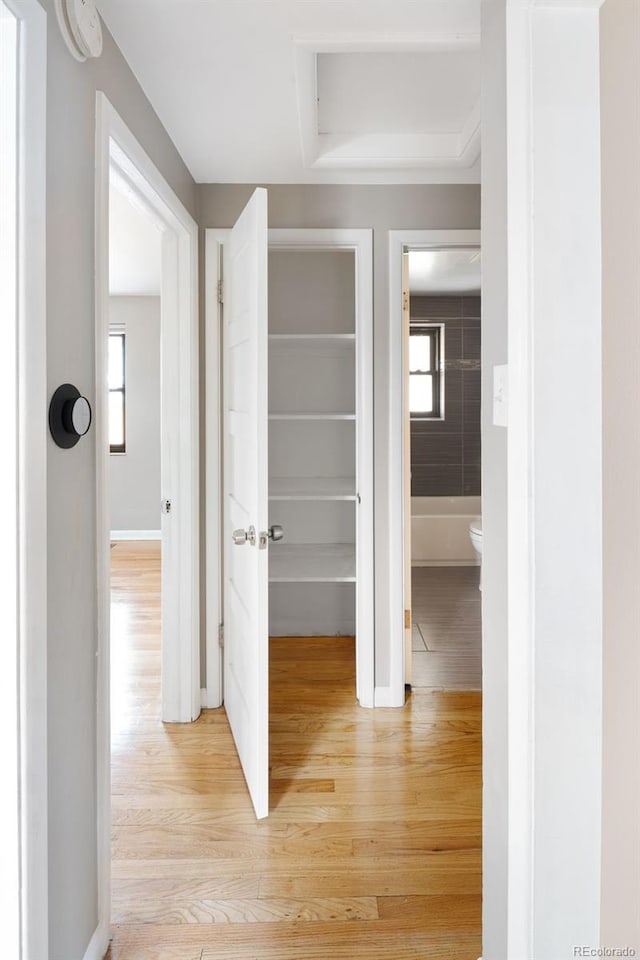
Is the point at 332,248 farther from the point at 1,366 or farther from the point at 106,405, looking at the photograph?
the point at 1,366

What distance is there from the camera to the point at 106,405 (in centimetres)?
160

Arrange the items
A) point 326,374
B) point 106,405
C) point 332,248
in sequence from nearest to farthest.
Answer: point 106,405 < point 332,248 < point 326,374

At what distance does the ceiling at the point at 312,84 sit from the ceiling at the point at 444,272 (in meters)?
1.95

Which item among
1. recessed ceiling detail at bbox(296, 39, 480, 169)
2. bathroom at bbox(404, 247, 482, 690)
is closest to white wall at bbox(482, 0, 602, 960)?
recessed ceiling detail at bbox(296, 39, 480, 169)

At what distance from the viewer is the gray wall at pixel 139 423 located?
680 cm

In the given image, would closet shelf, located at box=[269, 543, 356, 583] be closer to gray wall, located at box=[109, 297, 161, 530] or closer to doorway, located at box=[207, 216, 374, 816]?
doorway, located at box=[207, 216, 374, 816]

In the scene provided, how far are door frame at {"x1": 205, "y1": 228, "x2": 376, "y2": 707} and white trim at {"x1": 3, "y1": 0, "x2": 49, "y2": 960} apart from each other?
Result: 1623mm

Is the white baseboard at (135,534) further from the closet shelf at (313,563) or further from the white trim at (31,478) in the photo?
the white trim at (31,478)

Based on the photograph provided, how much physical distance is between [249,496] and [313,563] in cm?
130

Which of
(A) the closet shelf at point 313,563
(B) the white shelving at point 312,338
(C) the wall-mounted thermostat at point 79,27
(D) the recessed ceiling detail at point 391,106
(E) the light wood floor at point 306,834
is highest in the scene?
(D) the recessed ceiling detail at point 391,106

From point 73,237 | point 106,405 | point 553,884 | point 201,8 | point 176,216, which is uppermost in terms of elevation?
point 201,8

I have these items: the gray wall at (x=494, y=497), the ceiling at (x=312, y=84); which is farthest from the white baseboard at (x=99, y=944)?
the ceiling at (x=312, y=84)

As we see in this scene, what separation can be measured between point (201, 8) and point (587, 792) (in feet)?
6.66

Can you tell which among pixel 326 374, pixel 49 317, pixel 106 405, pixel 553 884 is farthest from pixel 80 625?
pixel 326 374
